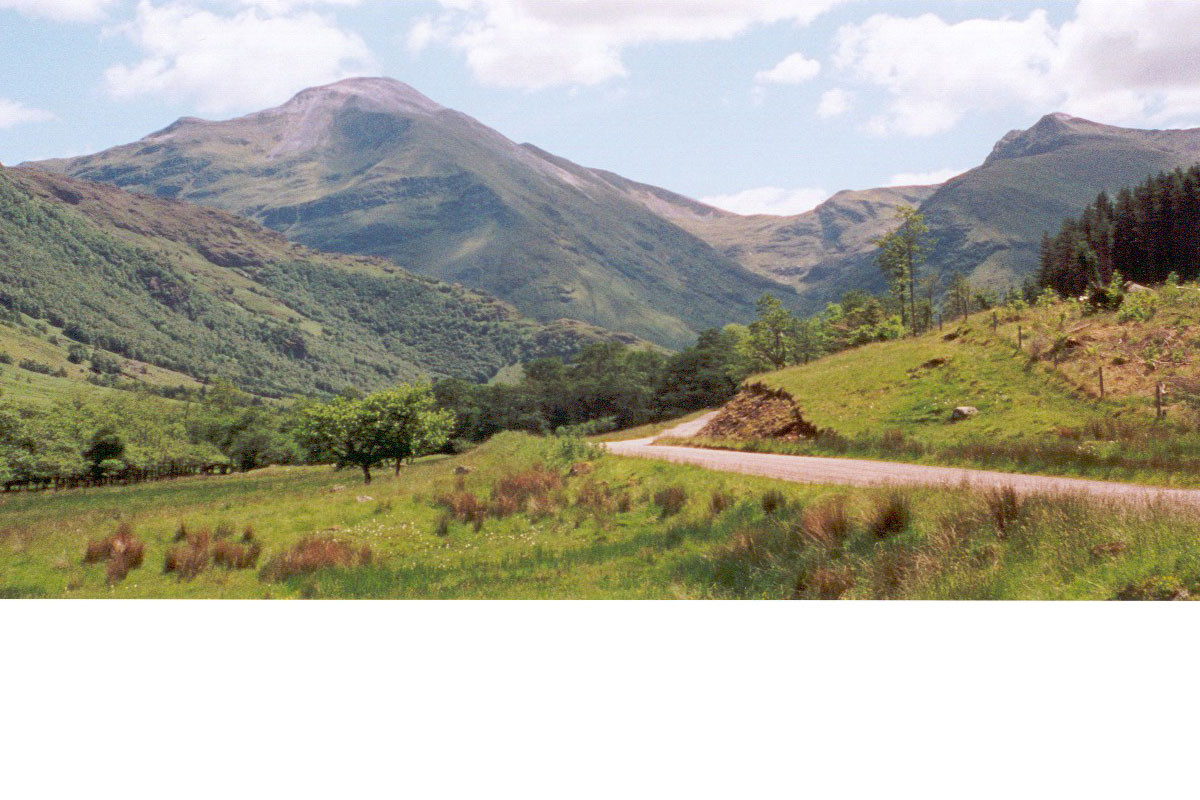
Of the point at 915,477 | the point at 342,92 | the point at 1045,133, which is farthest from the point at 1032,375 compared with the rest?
the point at 342,92

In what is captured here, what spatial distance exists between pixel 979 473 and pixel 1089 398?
1954 mm

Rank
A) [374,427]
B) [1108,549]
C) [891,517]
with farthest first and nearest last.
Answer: [374,427]
[891,517]
[1108,549]

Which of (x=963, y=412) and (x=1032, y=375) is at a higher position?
(x=1032, y=375)

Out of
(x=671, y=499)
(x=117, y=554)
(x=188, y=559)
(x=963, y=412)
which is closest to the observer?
(x=117, y=554)

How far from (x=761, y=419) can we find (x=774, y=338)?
3764 cm

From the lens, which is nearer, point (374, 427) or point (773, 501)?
point (773, 501)

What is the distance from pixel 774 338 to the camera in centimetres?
6103

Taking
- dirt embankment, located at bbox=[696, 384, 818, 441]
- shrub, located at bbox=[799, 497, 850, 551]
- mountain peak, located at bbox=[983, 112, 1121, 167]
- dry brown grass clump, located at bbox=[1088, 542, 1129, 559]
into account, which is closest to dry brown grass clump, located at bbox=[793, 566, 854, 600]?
shrub, located at bbox=[799, 497, 850, 551]

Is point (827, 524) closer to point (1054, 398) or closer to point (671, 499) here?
point (671, 499)
